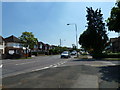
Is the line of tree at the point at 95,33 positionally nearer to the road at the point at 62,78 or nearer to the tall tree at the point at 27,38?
the tall tree at the point at 27,38

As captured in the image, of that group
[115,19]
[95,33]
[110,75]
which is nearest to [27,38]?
[95,33]

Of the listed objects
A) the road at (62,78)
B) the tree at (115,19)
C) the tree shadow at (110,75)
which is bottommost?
the tree shadow at (110,75)

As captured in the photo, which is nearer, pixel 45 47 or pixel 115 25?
pixel 115 25

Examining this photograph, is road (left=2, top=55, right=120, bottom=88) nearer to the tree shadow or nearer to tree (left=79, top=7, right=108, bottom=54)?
the tree shadow

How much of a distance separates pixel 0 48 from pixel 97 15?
31.8 metres

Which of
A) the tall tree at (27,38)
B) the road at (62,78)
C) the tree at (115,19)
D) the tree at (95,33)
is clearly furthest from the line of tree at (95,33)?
the road at (62,78)

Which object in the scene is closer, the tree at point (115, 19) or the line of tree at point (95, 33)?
the tree at point (115, 19)

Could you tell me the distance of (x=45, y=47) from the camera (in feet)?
402

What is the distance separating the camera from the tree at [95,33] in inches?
1646

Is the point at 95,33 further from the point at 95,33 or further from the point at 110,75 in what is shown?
the point at 110,75

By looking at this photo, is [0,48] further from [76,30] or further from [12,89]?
[12,89]

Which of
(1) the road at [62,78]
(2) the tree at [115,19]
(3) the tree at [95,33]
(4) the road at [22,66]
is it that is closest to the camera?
(1) the road at [62,78]

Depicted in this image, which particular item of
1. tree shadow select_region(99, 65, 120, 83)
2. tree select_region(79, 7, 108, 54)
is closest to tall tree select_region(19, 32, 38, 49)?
tree select_region(79, 7, 108, 54)

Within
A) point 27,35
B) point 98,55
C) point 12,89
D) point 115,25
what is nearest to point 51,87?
point 12,89
